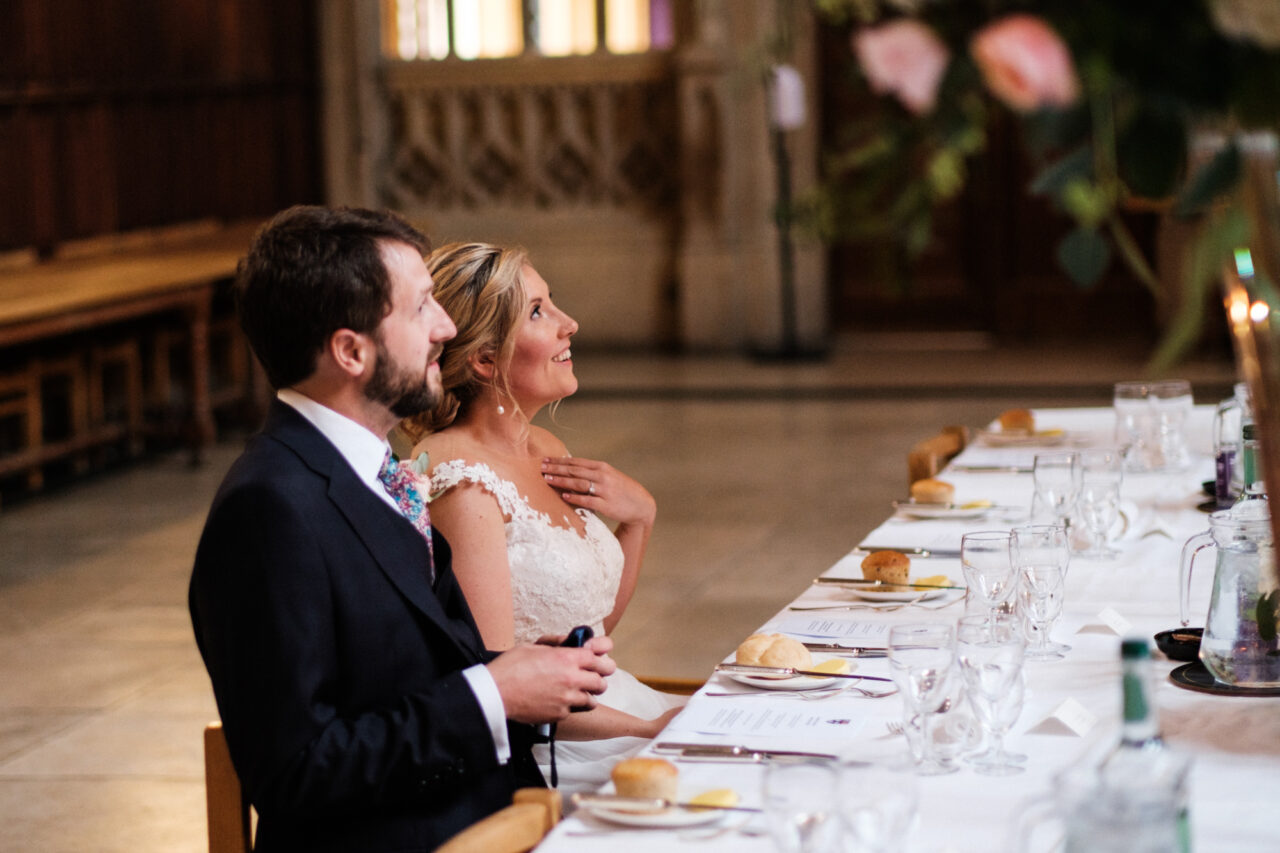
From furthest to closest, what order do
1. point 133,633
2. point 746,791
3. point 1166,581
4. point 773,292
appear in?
point 773,292
point 133,633
point 1166,581
point 746,791

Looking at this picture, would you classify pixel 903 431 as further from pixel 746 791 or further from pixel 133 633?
pixel 746 791

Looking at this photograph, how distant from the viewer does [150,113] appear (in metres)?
9.86

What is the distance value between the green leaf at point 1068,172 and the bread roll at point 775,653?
4.01 feet

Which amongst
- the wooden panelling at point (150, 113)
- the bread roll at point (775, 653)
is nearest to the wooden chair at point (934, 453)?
the bread roll at point (775, 653)

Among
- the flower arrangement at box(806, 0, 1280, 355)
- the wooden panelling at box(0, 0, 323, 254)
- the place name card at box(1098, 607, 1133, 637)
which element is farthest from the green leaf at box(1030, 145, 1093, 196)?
the wooden panelling at box(0, 0, 323, 254)

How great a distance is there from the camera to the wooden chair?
3.89m

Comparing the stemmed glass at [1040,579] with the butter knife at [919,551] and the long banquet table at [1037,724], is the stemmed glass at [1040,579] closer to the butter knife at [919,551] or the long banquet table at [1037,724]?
the long banquet table at [1037,724]

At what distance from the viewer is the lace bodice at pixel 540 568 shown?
9.16 ft

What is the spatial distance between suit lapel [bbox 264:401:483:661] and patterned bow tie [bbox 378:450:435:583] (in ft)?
0.29

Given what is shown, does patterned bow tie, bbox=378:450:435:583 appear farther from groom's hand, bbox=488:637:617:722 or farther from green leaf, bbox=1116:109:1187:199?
green leaf, bbox=1116:109:1187:199

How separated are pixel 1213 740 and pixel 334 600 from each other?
1.09m

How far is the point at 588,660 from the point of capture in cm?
226

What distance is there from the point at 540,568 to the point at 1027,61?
6.06ft

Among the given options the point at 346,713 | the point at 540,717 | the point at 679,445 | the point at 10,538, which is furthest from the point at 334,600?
the point at 679,445
